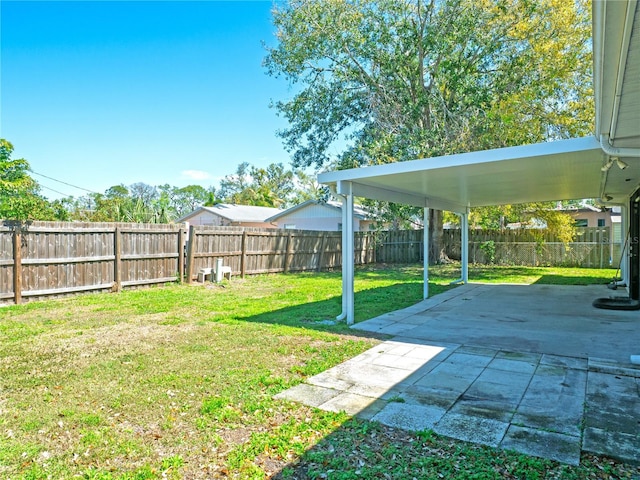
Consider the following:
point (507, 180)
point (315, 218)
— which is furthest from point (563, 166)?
point (315, 218)

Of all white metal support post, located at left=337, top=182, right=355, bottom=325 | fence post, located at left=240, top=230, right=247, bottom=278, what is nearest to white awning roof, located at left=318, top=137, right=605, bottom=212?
white metal support post, located at left=337, top=182, right=355, bottom=325

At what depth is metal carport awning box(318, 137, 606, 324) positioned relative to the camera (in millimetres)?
5031

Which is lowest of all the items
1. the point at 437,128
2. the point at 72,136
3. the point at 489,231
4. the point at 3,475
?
the point at 3,475

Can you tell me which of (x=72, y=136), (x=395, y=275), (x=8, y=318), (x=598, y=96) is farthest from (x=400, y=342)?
(x=72, y=136)

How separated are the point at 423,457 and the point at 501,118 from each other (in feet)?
40.9

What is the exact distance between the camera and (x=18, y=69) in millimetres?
15383

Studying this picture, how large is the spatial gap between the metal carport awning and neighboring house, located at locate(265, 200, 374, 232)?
47.7 ft

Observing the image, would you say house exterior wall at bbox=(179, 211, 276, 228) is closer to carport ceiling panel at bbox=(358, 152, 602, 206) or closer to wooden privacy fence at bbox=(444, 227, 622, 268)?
wooden privacy fence at bbox=(444, 227, 622, 268)

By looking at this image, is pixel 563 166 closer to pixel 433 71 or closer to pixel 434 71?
pixel 434 71

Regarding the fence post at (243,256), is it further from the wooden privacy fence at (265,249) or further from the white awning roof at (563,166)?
the white awning roof at (563,166)

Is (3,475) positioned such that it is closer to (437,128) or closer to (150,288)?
(150,288)

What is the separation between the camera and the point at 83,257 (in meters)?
8.74

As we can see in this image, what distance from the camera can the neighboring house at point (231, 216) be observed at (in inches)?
1053

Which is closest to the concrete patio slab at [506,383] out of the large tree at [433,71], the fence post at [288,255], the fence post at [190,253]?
the fence post at [190,253]
